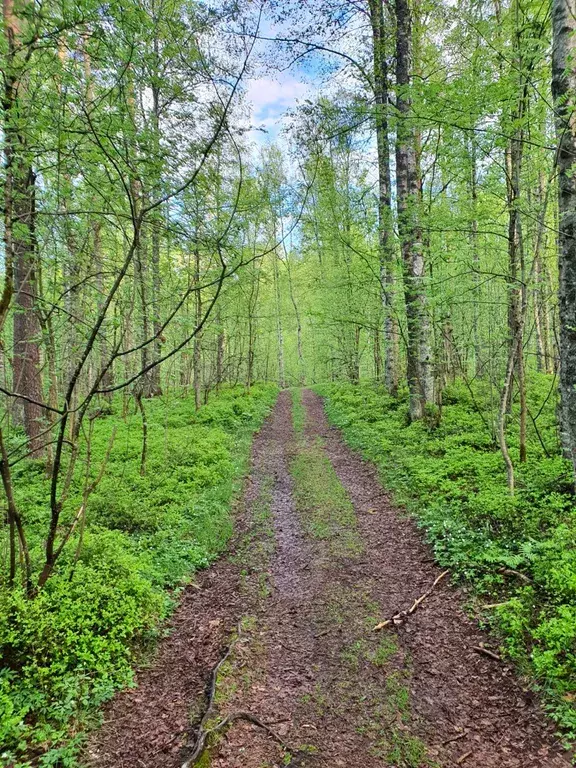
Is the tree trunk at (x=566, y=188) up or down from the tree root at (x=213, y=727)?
up

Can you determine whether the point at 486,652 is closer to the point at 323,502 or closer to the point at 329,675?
the point at 329,675

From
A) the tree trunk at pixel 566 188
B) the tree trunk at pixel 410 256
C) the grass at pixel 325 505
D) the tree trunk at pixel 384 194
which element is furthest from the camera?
the tree trunk at pixel 384 194

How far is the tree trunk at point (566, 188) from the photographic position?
423 centimetres

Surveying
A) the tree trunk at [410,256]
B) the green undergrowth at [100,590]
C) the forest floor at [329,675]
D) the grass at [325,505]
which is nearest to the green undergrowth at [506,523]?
the forest floor at [329,675]

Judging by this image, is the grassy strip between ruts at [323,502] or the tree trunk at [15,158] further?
the grassy strip between ruts at [323,502]

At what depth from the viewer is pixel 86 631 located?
335cm

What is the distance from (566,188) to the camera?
438 cm

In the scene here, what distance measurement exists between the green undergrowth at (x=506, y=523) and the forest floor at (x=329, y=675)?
0.25 meters

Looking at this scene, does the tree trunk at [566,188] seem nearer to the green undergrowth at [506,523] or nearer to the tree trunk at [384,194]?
the green undergrowth at [506,523]

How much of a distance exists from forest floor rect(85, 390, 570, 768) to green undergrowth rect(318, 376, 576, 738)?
25cm

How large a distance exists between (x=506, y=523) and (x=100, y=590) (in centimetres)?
452

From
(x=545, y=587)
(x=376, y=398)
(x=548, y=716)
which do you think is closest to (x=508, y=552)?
(x=545, y=587)

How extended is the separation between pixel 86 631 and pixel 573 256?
6067 mm

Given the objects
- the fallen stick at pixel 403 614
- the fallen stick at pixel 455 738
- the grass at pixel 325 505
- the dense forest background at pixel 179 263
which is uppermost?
the dense forest background at pixel 179 263
